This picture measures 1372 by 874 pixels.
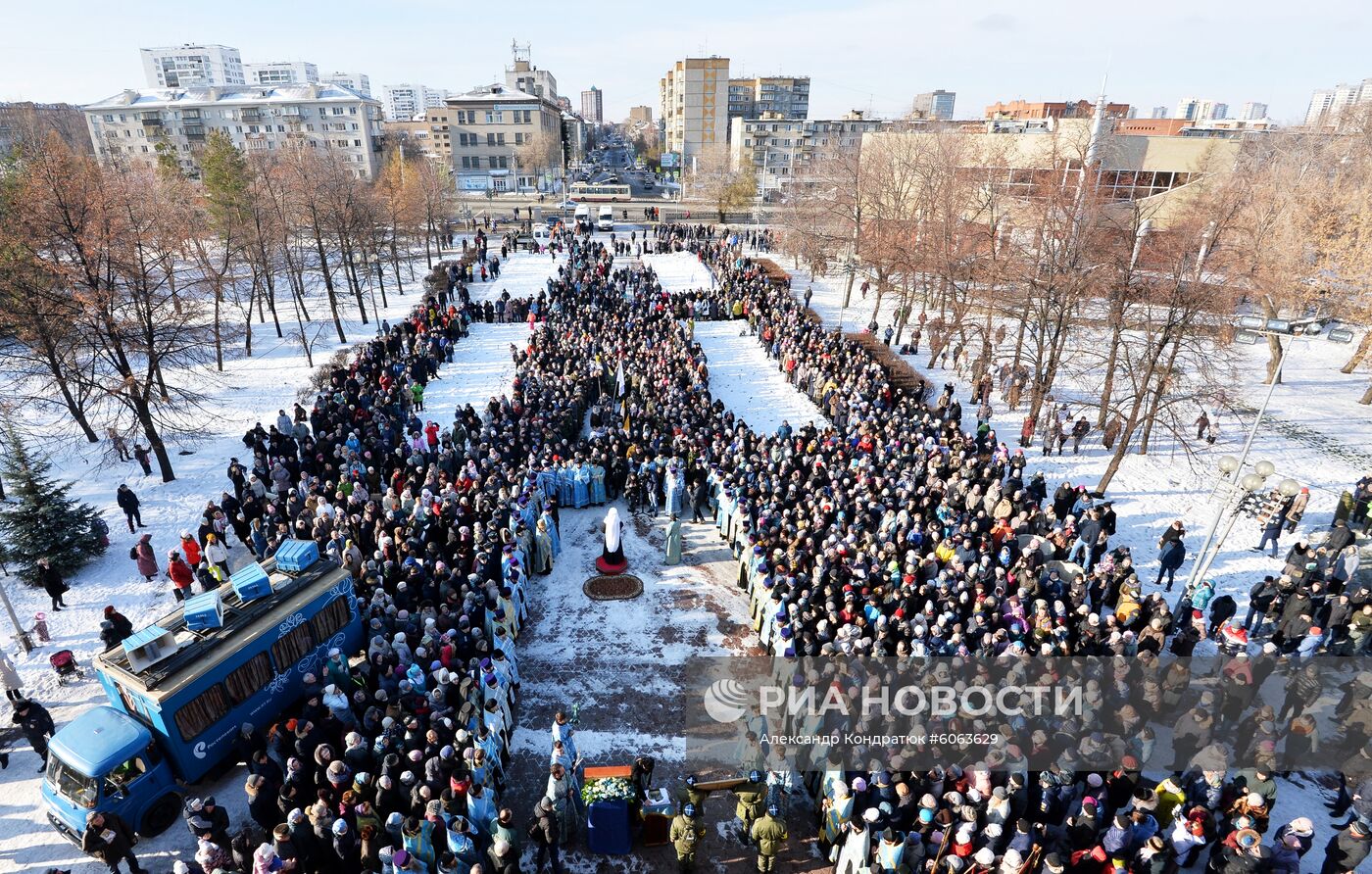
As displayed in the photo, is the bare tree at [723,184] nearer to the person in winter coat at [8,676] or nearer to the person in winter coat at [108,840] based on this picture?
the person in winter coat at [8,676]

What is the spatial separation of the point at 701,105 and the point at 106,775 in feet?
344

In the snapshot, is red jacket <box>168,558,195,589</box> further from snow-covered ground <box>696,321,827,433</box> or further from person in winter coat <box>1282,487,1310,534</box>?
person in winter coat <box>1282,487,1310,534</box>

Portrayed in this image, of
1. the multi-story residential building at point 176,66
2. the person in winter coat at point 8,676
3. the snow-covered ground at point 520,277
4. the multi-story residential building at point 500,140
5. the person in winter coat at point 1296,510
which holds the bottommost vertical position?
the person in winter coat at point 8,676

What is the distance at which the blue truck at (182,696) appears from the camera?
7934 millimetres

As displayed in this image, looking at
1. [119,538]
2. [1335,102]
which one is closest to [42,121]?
[119,538]

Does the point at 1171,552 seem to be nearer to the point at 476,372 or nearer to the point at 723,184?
the point at 476,372

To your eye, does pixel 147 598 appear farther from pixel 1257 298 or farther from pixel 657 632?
pixel 1257 298

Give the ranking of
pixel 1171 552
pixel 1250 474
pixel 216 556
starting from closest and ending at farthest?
pixel 1250 474, pixel 216 556, pixel 1171 552

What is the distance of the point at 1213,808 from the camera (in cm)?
769

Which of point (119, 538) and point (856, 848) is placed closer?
point (856, 848)

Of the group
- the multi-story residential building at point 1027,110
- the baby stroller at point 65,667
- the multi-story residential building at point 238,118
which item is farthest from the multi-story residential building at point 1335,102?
the multi-story residential building at point 238,118

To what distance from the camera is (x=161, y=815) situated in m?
8.47

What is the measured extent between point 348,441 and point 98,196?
8.83 metres

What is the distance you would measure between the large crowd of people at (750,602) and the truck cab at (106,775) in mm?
1019
